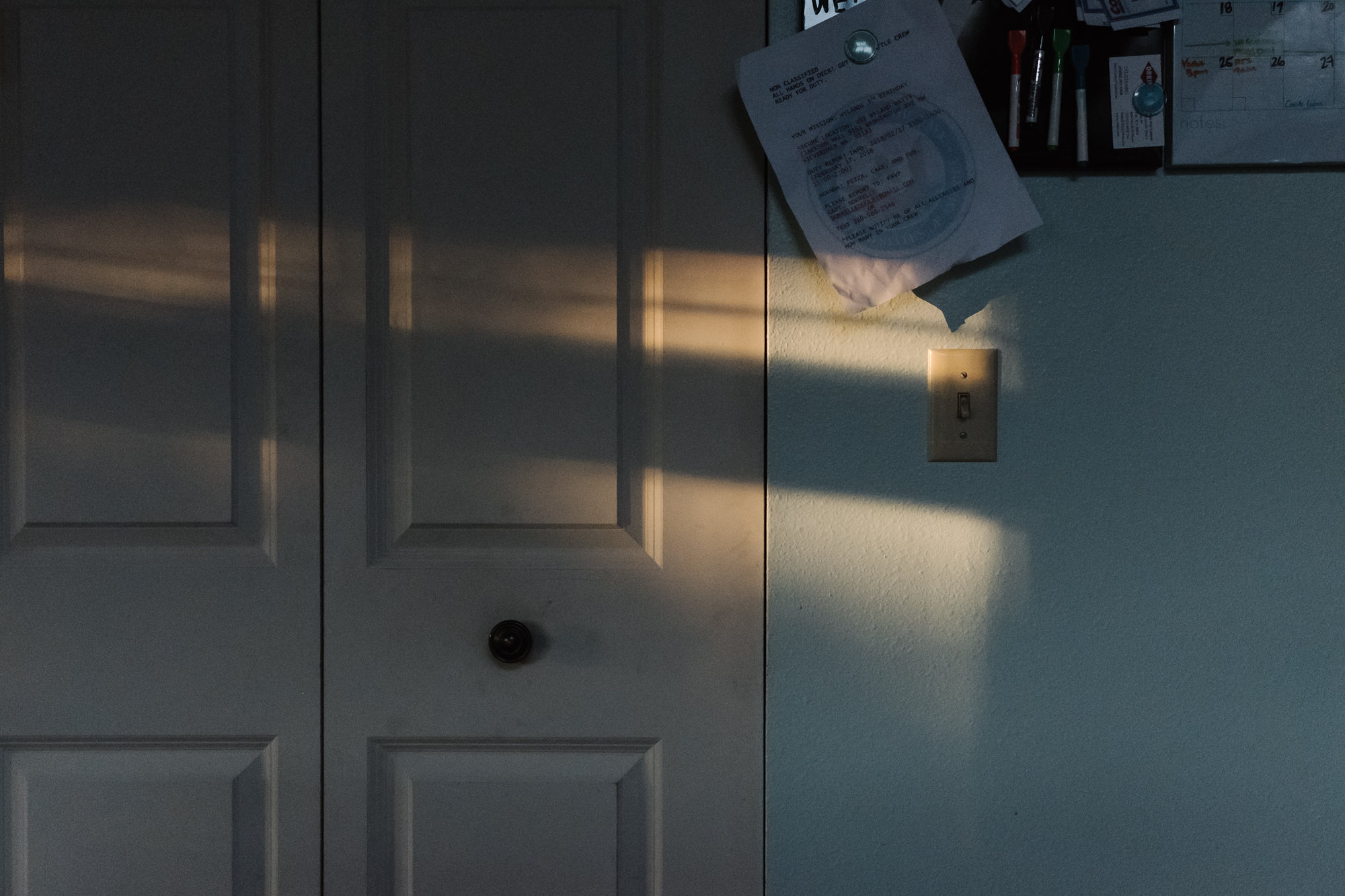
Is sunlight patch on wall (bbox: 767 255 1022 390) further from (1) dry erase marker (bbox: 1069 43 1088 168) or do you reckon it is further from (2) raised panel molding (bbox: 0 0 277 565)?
(2) raised panel molding (bbox: 0 0 277 565)

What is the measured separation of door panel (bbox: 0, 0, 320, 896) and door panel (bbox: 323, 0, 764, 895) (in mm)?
51

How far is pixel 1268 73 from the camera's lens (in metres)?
0.91

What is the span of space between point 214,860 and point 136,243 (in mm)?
704

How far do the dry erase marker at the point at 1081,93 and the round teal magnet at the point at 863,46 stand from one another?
0.68ft

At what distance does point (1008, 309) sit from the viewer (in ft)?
3.07

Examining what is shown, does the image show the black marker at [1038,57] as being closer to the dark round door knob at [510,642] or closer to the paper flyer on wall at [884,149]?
the paper flyer on wall at [884,149]

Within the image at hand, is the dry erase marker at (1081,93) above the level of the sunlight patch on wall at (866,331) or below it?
above

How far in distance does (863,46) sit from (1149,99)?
0.31 metres

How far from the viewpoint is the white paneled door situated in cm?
95

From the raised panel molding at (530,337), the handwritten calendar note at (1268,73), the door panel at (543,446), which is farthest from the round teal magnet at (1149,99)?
the raised panel molding at (530,337)

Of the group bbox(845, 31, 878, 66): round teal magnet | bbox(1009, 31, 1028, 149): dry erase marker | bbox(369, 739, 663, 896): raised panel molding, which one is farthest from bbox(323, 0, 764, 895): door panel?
bbox(1009, 31, 1028, 149): dry erase marker

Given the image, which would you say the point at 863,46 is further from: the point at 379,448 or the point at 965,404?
the point at 379,448

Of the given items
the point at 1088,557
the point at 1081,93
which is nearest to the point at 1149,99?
the point at 1081,93

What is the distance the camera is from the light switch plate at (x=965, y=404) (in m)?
0.93
